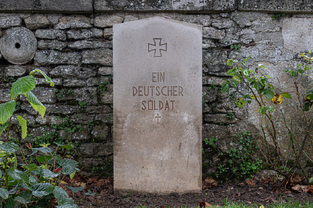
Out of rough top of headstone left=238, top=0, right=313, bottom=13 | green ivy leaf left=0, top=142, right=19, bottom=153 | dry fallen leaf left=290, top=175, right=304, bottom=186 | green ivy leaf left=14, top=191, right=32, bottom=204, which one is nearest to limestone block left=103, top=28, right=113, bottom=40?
rough top of headstone left=238, top=0, right=313, bottom=13

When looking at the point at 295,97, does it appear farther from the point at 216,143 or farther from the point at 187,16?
the point at 187,16

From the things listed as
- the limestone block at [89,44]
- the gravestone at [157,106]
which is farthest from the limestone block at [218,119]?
the limestone block at [89,44]

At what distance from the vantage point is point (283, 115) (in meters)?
2.83

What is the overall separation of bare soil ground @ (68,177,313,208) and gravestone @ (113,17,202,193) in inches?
4.1

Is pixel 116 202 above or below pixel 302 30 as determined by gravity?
below

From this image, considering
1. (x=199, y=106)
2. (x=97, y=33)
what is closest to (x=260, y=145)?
(x=199, y=106)

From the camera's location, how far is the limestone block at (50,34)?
9.72 ft

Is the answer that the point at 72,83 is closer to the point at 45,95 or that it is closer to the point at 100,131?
the point at 45,95

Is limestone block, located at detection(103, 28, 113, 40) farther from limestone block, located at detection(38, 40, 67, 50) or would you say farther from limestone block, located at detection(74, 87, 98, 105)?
limestone block, located at detection(74, 87, 98, 105)

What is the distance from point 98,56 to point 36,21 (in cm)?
78

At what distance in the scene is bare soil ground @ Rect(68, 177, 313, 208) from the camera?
2324 millimetres

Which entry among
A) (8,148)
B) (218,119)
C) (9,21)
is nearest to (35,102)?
(8,148)

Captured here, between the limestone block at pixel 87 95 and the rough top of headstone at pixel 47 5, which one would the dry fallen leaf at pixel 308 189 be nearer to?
the limestone block at pixel 87 95

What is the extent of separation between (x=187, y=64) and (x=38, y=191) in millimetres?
1639
